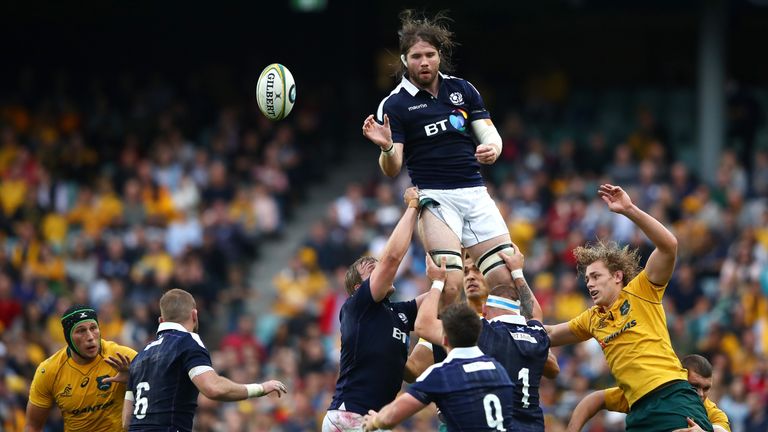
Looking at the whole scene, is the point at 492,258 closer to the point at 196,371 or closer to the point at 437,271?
the point at 437,271

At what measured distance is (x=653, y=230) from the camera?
9.27 meters

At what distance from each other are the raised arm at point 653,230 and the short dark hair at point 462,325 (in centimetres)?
149

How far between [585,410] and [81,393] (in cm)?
405

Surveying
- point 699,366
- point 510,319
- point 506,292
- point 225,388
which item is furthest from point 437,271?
point 699,366

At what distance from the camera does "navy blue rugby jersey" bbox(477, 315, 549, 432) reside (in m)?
9.34

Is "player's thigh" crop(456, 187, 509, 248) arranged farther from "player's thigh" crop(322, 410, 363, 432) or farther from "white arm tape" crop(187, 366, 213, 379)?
"white arm tape" crop(187, 366, 213, 379)

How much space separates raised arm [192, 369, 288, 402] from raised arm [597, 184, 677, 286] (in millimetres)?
2839

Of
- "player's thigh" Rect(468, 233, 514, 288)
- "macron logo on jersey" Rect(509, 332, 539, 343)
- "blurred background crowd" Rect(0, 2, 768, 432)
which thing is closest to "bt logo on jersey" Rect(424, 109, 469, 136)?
"player's thigh" Rect(468, 233, 514, 288)

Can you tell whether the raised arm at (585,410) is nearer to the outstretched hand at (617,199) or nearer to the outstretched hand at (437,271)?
the outstretched hand at (437,271)

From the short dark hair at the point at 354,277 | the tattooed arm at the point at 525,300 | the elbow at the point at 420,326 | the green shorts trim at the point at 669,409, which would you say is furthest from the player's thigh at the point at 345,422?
the green shorts trim at the point at 669,409

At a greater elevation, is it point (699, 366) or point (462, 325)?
point (462, 325)

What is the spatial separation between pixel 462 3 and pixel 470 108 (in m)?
18.2

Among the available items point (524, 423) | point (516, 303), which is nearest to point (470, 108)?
point (516, 303)

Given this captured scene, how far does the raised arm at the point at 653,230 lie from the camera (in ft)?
30.4
